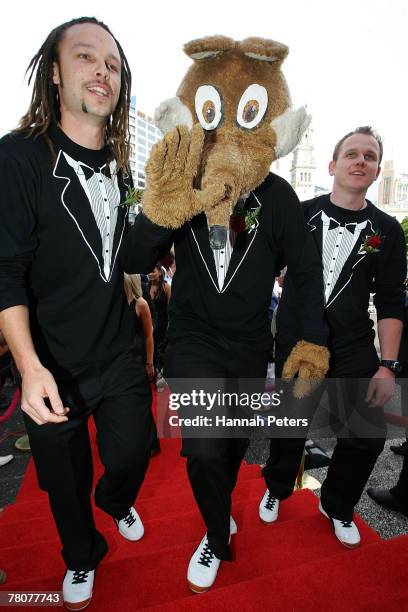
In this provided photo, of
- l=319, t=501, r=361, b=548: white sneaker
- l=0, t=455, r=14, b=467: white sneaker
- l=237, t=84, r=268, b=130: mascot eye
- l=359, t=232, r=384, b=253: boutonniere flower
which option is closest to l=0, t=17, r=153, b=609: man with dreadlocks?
l=237, t=84, r=268, b=130: mascot eye

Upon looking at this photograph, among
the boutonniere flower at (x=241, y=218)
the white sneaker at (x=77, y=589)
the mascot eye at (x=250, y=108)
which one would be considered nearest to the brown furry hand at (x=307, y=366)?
the boutonniere flower at (x=241, y=218)

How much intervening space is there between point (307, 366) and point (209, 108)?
126cm

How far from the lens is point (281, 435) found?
2.19m

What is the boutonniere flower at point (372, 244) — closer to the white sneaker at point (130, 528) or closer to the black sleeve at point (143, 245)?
the black sleeve at point (143, 245)

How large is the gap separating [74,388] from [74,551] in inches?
27.5

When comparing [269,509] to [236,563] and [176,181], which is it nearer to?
[236,563]

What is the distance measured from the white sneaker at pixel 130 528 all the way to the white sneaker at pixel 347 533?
1044mm

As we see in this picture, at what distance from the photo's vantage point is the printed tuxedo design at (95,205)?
1.56 metres

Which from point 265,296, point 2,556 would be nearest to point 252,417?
point 265,296

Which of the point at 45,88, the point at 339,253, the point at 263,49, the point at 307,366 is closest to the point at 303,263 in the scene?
the point at 339,253

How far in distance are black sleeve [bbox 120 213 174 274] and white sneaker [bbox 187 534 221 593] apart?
130cm

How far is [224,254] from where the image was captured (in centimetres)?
181

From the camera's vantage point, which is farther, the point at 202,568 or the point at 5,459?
the point at 5,459

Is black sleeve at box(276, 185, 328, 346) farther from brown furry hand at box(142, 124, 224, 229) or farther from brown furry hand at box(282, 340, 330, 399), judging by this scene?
brown furry hand at box(142, 124, 224, 229)
